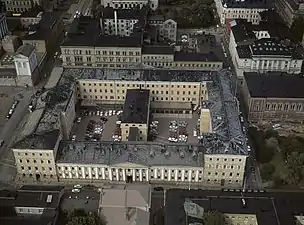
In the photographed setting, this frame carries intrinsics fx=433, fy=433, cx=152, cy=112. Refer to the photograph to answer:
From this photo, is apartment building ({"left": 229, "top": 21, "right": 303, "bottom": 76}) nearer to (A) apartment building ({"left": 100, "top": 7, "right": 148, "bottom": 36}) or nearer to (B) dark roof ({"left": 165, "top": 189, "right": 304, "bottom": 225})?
(A) apartment building ({"left": 100, "top": 7, "right": 148, "bottom": 36})

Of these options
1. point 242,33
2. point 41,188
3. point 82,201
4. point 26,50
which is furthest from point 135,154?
point 242,33

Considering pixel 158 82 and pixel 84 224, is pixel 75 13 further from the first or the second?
pixel 84 224

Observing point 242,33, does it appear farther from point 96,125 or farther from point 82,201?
point 82,201

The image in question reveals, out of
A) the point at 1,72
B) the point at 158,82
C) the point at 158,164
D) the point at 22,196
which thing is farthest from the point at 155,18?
the point at 22,196

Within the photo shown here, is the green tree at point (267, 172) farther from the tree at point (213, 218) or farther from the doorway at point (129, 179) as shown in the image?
the doorway at point (129, 179)

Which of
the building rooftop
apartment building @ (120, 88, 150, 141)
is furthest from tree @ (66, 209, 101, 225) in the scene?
apartment building @ (120, 88, 150, 141)

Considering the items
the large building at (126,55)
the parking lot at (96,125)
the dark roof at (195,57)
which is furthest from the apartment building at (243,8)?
the parking lot at (96,125)
